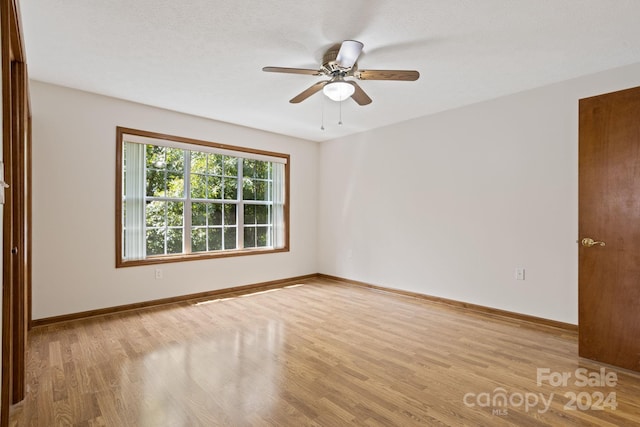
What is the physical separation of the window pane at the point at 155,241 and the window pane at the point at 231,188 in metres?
1.06

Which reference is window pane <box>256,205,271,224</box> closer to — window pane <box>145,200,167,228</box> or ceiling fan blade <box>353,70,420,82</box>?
window pane <box>145,200,167,228</box>

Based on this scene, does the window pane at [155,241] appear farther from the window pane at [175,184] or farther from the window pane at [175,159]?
the window pane at [175,159]

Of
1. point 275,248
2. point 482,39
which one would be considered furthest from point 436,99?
point 275,248

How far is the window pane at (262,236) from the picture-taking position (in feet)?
17.4

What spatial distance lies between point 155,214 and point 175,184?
476 millimetres

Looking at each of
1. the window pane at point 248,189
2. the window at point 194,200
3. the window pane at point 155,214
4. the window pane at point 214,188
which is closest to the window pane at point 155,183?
the window at point 194,200

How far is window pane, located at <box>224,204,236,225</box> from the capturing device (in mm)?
4867

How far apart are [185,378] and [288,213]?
137 inches

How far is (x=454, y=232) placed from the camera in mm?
4102

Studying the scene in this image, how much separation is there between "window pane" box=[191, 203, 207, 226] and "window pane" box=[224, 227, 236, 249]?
369mm

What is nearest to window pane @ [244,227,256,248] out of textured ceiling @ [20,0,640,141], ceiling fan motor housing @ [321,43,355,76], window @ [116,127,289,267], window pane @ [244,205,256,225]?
window @ [116,127,289,267]

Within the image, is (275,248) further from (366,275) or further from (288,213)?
(366,275)

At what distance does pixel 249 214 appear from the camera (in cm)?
517

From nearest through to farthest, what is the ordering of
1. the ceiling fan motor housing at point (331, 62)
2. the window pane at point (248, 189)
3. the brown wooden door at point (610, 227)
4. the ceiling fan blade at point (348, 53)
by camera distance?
the ceiling fan blade at point (348, 53)
the brown wooden door at point (610, 227)
the ceiling fan motor housing at point (331, 62)
the window pane at point (248, 189)
